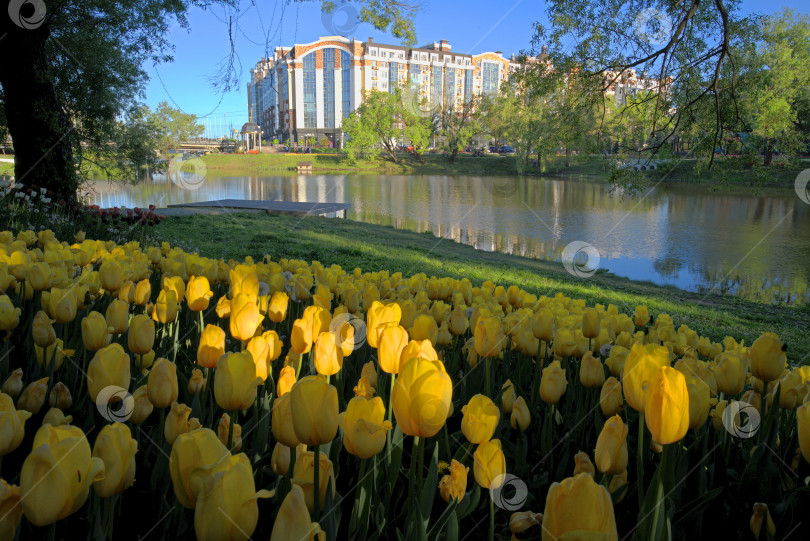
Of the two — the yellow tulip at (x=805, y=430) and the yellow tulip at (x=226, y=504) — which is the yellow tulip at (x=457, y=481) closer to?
the yellow tulip at (x=226, y=504)

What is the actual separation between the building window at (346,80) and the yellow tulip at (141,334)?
88.4 metres

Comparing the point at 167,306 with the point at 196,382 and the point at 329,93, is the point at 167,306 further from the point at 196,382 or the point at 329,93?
the point at 329,93

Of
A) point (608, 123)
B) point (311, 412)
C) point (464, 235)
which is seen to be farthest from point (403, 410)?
point (464, 235)

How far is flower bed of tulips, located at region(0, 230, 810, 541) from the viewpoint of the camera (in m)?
0.69

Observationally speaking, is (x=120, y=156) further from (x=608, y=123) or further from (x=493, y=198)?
(x=493, y=198)

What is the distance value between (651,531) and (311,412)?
21.0 inches

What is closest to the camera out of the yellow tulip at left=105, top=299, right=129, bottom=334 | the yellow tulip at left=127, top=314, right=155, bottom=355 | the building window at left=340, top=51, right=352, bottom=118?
the yellow tulip at left=127, top=314, right=155, bottom=355

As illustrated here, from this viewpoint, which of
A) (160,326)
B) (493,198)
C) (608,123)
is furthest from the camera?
(493,198)

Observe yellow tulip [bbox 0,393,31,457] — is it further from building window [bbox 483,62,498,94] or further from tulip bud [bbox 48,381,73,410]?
building window [bbox 483,62,498,94]

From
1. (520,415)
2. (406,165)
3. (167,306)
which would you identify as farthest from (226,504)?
(406,165)

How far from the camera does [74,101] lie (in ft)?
33.6

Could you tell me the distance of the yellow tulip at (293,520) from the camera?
0.62 m

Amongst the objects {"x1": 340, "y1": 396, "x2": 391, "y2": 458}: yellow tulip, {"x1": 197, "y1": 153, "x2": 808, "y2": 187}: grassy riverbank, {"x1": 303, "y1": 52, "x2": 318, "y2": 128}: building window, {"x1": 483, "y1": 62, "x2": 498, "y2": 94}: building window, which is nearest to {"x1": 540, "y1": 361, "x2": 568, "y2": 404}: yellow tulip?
{"x1": 340, "y1": 396, "x2": 391, "y2": 458}: yellow tulip

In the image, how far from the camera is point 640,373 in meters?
0.94
